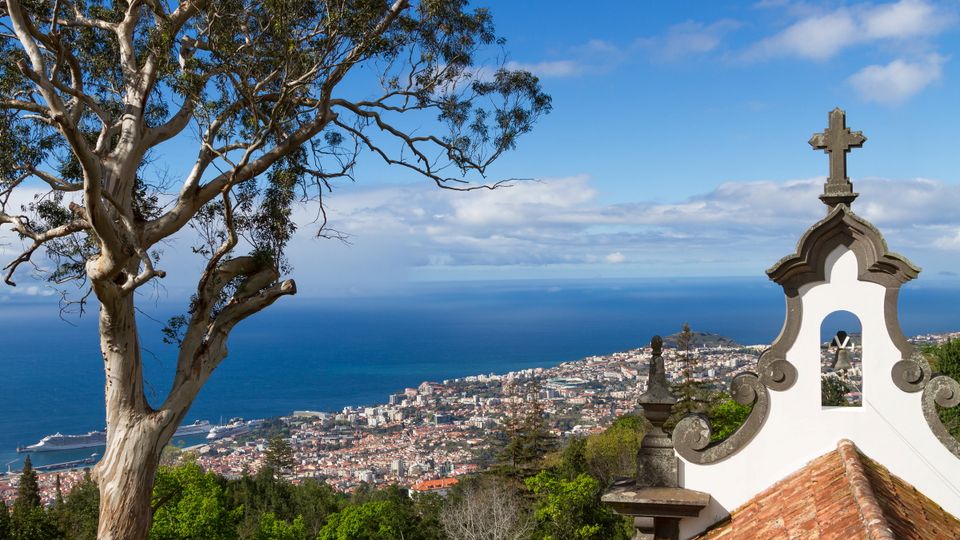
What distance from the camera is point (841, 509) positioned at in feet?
17.2

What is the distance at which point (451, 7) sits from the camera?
11.3m

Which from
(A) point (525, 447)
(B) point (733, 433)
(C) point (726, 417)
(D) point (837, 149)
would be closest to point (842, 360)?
(B) point (733, 433)

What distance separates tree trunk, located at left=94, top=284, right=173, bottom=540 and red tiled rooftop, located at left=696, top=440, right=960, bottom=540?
564 cm

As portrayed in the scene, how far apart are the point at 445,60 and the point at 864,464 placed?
7.82m

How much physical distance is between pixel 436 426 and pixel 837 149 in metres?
54.1

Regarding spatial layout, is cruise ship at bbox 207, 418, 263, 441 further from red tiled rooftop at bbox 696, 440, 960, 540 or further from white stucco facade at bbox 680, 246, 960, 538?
red tiled rooftop at bbox 696, 440, 960, 540

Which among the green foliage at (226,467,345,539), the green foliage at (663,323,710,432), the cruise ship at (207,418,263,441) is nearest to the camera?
the green foliage at (226,467,345,539)

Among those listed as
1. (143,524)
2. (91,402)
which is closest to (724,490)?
(143,524)

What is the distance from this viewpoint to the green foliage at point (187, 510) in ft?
59.0

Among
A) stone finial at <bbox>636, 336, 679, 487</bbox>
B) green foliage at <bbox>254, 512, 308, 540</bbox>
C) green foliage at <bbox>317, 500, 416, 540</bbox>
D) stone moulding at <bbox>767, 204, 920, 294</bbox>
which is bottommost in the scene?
green foliage at <bbox>317, 500, 416, 540</bbox>

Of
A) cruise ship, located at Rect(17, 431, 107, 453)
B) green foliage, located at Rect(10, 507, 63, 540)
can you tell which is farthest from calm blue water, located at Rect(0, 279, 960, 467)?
green foliage, located at Rect(10, 507, 63, 540)

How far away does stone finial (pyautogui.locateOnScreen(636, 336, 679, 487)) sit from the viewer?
660 cm

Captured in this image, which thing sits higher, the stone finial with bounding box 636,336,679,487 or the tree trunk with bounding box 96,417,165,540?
the stone finial with bounding box 636,336,679,487

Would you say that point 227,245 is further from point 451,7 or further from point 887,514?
point 887,514
